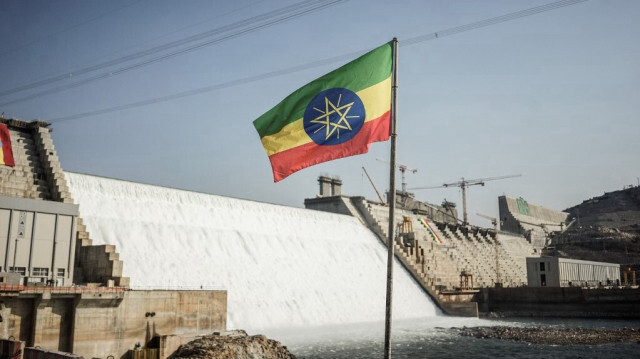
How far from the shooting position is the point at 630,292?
58625 mm

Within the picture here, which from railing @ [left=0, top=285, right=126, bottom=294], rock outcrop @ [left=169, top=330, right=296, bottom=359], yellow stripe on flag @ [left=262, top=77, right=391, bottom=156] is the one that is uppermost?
yellow stripe on flag @ [left=262, top=77, right=391, bottom=156]

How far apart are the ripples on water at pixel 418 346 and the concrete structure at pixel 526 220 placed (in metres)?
83.9

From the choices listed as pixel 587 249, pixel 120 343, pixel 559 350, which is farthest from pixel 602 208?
pixel 120 343

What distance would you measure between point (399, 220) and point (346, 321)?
3215cm

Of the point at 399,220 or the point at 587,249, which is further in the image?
the point at 587,249

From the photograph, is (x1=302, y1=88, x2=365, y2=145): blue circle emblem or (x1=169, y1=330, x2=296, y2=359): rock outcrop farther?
(x1=169, y1=330, x2=296, y2=359): rock outcrop

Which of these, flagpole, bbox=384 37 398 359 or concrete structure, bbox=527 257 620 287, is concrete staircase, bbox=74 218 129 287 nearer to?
flagpole, bbox=384 37 398 359

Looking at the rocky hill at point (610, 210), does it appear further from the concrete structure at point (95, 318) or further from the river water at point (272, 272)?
the concrete structure at point (95, 318)

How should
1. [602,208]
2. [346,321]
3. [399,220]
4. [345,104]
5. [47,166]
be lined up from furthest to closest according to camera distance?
[602,208] < [399,220] < [346,321] < [47,166] < [345,104]

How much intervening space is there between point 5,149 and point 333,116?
24.9 metres

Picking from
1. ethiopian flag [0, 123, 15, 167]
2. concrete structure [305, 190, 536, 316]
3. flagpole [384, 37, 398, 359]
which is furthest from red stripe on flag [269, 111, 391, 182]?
concrete structure [305, 190, 536, 316]

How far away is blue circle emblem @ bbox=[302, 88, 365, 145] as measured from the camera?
12977 millimetres

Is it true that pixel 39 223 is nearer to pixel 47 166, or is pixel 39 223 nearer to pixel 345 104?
pixel 47 166

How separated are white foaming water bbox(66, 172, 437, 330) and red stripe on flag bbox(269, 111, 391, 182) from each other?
72.9 ft
